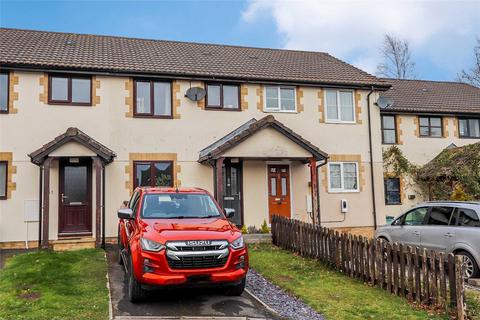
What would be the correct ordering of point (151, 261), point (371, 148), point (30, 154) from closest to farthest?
point (151, 261) < point (30, 154) < point (371, 148)

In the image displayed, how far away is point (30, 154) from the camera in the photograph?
13.1 m

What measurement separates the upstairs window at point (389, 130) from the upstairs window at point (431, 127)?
143 centimetres

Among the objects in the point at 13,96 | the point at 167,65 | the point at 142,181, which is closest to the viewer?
the point at 13,96

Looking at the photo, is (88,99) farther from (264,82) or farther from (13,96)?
(264,82)

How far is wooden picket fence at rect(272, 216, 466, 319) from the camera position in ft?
22.6

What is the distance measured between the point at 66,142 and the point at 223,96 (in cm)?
607

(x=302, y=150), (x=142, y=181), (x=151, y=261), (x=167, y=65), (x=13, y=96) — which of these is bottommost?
(x=151, y=261)

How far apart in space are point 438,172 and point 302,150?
24.8 ft

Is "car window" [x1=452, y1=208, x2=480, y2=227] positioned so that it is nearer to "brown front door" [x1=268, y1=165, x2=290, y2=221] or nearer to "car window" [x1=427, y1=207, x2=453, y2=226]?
"car window" [x1=427, y1=207, x2=453, y2=226]

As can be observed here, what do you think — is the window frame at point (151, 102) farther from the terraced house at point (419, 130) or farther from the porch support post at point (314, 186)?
the terraced house at point (419, 130)

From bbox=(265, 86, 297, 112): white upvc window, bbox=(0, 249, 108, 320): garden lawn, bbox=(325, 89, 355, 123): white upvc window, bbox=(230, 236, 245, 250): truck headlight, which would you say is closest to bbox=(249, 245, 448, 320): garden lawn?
bbox=(230, 236, 245, 250): truck headlight

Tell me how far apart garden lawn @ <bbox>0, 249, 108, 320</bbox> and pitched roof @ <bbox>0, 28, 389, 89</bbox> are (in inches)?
280

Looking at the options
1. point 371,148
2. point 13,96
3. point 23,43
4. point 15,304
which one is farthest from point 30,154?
point 371,148

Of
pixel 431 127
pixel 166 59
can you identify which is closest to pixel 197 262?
pixel 166 59
